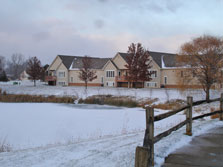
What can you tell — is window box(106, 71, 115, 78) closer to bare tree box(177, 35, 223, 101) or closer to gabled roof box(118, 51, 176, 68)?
gabled roof box(118, 51, 176, 68)

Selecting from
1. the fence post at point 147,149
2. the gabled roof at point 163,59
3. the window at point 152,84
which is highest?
the gabled roof at point 163,59

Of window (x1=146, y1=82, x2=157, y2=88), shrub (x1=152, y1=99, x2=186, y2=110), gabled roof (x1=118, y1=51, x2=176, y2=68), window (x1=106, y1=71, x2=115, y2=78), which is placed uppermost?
gabled roof (x1=118, y1=51, x2=176, y2=68)

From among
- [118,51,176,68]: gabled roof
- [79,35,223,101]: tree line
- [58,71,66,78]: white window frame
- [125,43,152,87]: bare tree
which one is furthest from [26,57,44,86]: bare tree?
[79,35,223,101]: tree line

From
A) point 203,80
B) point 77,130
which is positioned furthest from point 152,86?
point 77,130

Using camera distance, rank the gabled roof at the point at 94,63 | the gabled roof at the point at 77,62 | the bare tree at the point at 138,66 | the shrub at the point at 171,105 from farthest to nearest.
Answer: the gabled roof at the point at 77,62 → the gabled roof at the point at 94,63 → the bare tree at the point at 138,66 → the shrub at the point at 171,105

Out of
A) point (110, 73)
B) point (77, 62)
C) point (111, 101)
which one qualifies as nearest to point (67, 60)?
point (77, 62)

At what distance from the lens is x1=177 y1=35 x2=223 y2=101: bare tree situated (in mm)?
28562

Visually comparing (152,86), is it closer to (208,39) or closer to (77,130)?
(208,39)

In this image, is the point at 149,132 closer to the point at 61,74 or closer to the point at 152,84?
the point at 152,84

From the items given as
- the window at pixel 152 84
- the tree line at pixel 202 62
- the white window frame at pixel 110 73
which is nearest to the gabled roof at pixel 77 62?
the white window frame at pixel 110 73

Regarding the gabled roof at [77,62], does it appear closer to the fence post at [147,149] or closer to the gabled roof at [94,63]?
the gabled roof at [94,63]

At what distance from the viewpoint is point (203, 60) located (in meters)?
28.8

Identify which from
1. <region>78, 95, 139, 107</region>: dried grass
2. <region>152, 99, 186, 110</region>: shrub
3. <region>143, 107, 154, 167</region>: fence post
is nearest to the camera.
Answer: <region>143, 107, 154, 167</region>: fence post

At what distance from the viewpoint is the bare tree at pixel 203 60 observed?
2856cm
